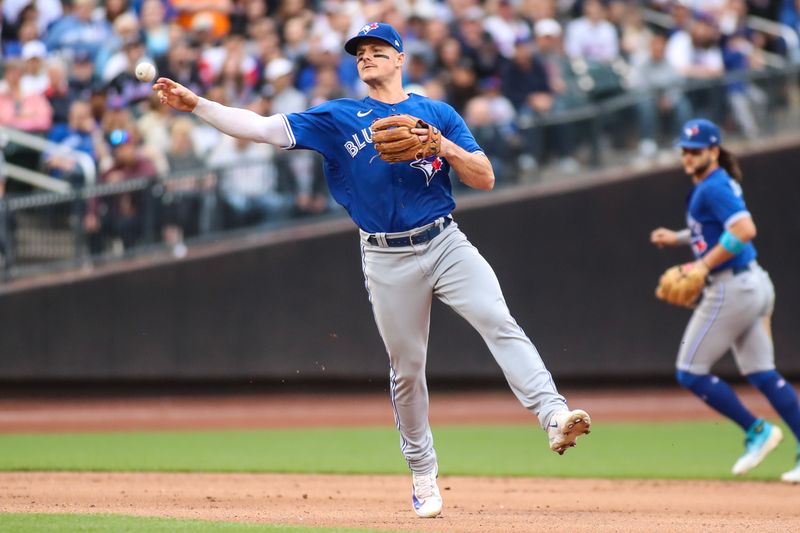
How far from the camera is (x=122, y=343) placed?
1295cm

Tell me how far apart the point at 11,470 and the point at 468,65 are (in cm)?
714

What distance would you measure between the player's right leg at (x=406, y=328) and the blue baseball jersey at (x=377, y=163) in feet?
0.60

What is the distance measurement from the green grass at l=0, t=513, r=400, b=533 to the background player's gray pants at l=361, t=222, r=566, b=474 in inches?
38.9

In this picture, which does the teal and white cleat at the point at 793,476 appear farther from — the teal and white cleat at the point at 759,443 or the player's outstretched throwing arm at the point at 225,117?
the player's outstretched throwing arm at the point at 225,117

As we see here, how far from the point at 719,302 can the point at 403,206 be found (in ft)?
10.6

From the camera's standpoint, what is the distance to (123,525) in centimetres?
536

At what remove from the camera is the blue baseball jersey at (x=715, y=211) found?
7996mm

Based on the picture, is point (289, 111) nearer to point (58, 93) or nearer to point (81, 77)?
point (81, 77)

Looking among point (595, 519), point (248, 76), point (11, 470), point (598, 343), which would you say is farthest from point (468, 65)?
point (595, 519)

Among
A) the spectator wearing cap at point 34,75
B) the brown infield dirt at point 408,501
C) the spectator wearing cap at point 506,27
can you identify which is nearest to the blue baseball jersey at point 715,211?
the brown infield dirt at point 408,501

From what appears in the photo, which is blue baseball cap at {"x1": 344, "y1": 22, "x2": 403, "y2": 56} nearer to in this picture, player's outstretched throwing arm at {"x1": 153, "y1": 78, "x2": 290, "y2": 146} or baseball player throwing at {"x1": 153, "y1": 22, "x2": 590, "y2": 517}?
baseball player throwing at {"x1": 153, "y1": 22, "x2": 590, "y2": 517}

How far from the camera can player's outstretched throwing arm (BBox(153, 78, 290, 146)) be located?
566 cm

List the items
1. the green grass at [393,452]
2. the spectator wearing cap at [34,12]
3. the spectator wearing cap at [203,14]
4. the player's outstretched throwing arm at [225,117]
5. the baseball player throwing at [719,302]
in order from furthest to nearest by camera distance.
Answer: the spectator wearing cap at [203,14] → the spectator wearing cap at [34,12] → the green grass at [393,452] → the baseball player throwing at [719,302] → the player's outstretched throwing arm at [225,117]

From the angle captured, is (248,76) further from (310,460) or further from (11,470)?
(11,470)
